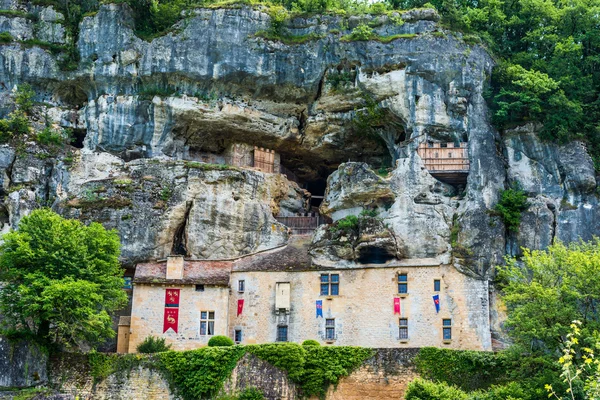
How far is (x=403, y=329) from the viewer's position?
141 ft

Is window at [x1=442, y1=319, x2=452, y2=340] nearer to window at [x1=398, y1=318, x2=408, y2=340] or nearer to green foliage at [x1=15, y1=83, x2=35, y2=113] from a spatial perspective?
window at [x1=398, y1=318, x2=408, y2=340]

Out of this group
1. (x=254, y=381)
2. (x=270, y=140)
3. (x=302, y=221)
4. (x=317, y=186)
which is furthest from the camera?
(x=317, y=186)

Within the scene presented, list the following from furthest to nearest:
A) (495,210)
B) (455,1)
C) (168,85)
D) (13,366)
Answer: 1. (455,1)
2. (168,85)
3. (495,210)
4. (13,366)

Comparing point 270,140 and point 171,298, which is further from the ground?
point 270,140

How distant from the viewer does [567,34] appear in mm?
50562

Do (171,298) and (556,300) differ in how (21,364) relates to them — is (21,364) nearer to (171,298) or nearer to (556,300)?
(171,298)

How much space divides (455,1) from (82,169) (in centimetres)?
2535

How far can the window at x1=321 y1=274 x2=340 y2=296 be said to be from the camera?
44.0 metres

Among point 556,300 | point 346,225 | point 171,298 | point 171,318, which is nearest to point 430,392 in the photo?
point 556,300

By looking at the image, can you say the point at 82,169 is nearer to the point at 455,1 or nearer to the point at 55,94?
the point at 55,94

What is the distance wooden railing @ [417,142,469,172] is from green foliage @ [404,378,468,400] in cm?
1676

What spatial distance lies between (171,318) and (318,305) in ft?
24.4

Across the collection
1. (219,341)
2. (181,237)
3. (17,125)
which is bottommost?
(219,341)

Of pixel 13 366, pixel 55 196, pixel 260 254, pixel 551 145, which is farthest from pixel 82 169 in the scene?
pixel 551 145
